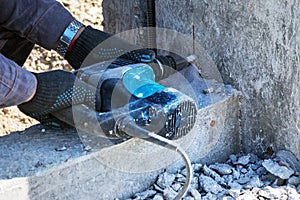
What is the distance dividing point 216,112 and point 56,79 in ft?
1.93

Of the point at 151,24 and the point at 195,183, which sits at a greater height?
the point at 151,24

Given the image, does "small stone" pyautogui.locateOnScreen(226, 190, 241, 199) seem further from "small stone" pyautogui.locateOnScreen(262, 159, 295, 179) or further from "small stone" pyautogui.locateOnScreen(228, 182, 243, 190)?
"small stone" pyautogui.locateOnScreen(262, 159, 295, 179)

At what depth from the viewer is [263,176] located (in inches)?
69.0

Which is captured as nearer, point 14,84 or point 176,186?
point 14,84

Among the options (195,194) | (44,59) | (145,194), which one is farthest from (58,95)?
(44,59)

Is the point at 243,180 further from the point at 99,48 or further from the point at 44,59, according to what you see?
the point at 44,59

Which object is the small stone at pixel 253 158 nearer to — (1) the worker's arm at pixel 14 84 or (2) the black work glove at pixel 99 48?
(2) the black work glove at pixel 99 48

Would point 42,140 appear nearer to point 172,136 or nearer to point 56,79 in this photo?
point 56,79

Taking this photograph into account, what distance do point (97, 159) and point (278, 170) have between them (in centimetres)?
60

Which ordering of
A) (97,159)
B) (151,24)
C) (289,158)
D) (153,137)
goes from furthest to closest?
(151,24) → (289,158) → (97,159) → (153,137)

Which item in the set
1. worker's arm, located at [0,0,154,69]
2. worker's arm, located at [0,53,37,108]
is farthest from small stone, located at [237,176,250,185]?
worker's arm, located at [0,53,37,108]

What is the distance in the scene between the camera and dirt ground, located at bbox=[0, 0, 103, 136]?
7.92 feet

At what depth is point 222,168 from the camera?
1.79 meters

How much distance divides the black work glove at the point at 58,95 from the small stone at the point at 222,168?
475mm
